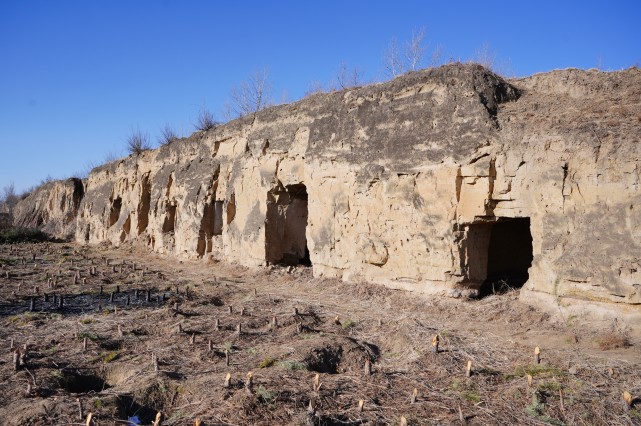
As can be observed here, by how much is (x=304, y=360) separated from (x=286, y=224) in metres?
6.55

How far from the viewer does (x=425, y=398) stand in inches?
191

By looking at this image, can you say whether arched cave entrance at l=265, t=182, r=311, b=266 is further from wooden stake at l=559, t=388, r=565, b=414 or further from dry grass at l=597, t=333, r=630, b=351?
wooden stake at l=559, t=388, r=565, b=414

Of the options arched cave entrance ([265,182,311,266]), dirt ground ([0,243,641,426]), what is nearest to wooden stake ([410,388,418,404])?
dirt ground ([0,243,641,426])

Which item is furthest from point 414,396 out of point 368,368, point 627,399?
point 627,399

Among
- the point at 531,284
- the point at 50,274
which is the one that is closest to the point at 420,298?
the point at 531,284

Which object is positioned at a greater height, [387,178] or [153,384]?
[387,178]

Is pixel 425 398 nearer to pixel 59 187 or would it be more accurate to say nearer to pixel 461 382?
pixel 461 382

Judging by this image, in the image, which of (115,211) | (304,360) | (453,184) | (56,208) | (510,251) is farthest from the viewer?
(56,208)

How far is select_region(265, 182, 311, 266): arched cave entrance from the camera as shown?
38.9 feet

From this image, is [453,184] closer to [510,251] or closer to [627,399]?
[510,251]

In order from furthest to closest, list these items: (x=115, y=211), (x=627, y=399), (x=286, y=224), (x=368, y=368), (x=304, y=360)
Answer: (x=115, y=211)
(x=286, y=224)
(x=304, y=360)
(x=368, y=368)
(x=627, y=399)

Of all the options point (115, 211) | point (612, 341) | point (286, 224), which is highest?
point (115, 211)

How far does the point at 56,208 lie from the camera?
2698 centimetres

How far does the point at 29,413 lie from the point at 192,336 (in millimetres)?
2301
